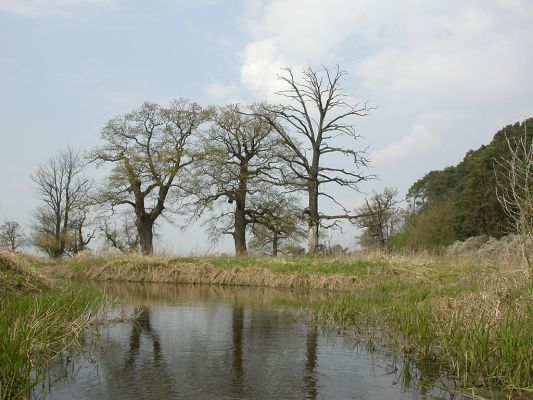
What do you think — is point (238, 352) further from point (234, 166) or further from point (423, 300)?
point (234, 166)

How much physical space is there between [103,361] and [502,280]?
650 cm

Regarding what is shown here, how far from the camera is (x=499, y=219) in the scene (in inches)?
1455

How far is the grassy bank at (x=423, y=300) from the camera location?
546 centimetres

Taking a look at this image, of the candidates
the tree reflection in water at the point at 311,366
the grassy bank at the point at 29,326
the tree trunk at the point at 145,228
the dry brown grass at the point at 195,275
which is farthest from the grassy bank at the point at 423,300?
the tree trunk at the point at 145,228

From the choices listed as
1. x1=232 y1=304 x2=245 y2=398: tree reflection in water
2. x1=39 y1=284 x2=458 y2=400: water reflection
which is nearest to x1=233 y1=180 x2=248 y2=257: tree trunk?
x1=232 y1=304 x2=245 y2=398: tree reflection in water

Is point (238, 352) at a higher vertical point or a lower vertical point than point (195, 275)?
lower

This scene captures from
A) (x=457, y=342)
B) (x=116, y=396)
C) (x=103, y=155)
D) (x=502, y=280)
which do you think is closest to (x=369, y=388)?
(x=457, y=342)

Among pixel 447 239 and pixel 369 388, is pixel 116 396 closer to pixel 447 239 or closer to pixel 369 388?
pixel 369 388

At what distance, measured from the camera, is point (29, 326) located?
18.4 ft

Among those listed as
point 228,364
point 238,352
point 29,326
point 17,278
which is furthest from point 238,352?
point 17,278

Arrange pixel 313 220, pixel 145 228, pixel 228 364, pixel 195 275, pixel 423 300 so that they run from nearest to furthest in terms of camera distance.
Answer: pixel 228 364 < pixel 423 300 < pixel 195 275 < pixel 313 220 < pixel 145 228

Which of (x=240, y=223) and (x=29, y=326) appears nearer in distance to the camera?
(x=29, y=326)

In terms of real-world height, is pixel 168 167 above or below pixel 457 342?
above

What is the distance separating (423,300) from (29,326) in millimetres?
7393
